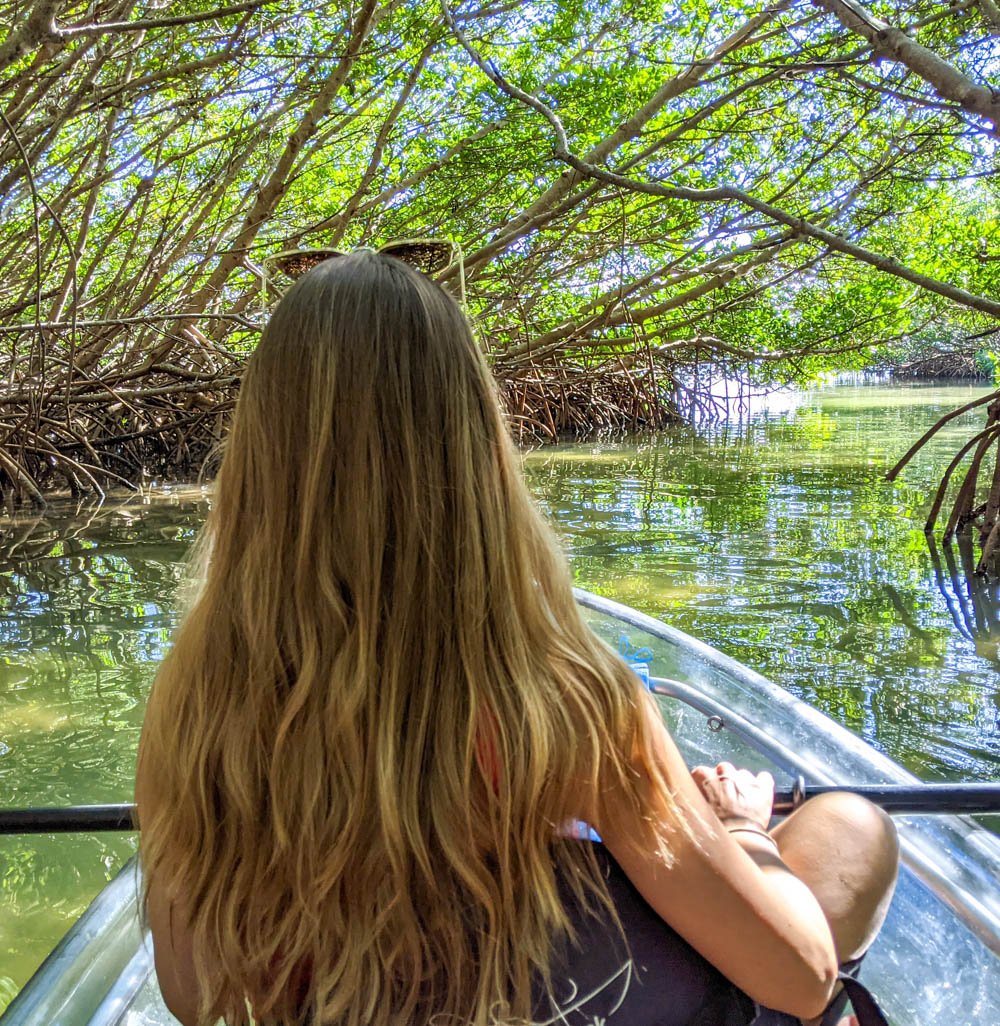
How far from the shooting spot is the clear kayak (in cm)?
132

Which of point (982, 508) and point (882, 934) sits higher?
point (982, 508)

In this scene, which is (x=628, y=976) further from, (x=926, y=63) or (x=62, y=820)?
(x=926, y=63)

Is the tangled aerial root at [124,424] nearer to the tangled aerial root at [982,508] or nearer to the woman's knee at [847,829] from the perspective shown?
the tangled aerial root at [982,508]

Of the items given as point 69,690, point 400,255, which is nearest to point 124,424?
point 69,690

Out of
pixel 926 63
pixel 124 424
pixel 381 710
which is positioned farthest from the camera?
pixel 124 424

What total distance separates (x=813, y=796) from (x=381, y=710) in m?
0.77

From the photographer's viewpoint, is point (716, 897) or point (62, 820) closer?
point (716, 897)

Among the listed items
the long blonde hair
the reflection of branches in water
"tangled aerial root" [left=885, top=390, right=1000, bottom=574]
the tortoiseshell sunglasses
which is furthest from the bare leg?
"tangled aerial root" [left=885, top=390, right=1000, bottom=574]

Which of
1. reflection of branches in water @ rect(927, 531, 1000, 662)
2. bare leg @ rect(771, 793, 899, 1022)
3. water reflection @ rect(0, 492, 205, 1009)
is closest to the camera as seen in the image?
bare leg @ rect(771, 793, 899, 1022)

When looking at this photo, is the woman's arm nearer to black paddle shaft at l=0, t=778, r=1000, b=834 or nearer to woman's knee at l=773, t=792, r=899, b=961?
woman's knee at l=773, t=792, r=899, b=961

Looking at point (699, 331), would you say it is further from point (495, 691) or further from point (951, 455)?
point (495, 691)

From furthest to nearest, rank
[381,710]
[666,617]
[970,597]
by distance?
1. [970,597]
2. [666,617]
3. [381,710]

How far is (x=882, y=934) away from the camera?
1.53 m

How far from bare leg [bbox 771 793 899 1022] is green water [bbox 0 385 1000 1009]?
1.53 meters
